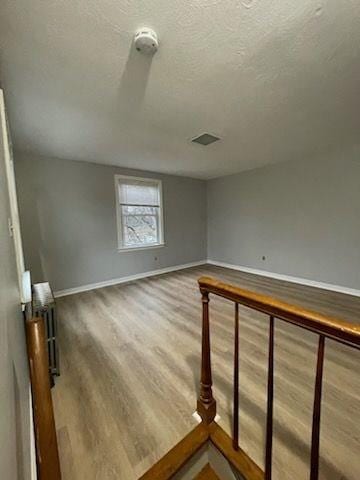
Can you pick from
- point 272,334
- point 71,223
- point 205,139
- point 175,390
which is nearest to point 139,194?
point 71,223

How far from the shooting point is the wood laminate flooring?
118 cm

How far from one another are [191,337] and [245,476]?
129 centimetres

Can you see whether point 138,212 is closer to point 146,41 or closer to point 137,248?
point 137,248

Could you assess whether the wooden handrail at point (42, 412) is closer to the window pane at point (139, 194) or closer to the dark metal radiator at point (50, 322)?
the dark metal radiator at point (50, 322)

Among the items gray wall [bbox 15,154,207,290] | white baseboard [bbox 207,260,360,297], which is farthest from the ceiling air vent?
white baseboard [bbox 207,260,360,297]

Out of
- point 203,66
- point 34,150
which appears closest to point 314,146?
point 203,66

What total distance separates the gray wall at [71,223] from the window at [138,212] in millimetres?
147

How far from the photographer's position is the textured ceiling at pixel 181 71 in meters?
1.21

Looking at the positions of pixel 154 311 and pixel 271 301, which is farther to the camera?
pixel 154 311

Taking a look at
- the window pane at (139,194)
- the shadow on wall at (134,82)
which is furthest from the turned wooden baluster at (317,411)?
the window pane at (139,194)

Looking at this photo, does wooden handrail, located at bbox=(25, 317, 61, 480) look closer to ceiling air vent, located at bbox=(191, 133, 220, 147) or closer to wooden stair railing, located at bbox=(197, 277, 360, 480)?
wooden stair railing, located at bbox=(197, 277, 360, 480)

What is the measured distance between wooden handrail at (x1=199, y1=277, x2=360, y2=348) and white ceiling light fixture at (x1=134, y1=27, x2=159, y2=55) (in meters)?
1.58

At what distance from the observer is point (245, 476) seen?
1063 millimetres

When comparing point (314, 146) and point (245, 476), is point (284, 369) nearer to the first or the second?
point (245, 476)
